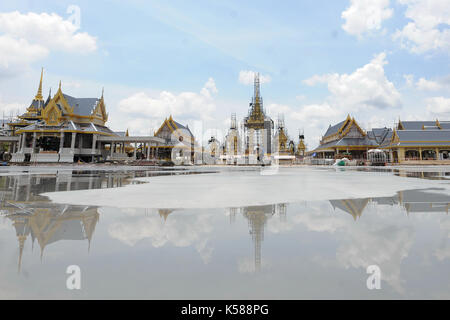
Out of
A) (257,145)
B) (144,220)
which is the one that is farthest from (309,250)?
(257,145)

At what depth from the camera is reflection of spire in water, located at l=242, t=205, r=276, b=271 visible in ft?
8.67

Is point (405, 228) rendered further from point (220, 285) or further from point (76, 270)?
point (76, 270)

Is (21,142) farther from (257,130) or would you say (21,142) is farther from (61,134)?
(257,130)

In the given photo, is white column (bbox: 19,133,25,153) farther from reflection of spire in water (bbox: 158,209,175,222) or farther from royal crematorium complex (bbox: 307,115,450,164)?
royal crematorium complex (bbox: 307,115,450,164)

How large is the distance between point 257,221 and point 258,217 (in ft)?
0.94

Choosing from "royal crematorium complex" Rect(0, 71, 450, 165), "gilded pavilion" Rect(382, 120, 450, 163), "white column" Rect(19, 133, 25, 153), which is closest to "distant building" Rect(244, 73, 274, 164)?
"royal crematorium complex" Rect(0, 71, 450, 165)

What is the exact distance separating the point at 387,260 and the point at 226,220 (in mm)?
2290

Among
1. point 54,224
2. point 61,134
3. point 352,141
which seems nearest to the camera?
point 54,224

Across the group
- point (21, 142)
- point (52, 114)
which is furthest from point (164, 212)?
point (21, 142)

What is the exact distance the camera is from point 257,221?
391cm

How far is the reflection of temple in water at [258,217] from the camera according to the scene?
109 inches

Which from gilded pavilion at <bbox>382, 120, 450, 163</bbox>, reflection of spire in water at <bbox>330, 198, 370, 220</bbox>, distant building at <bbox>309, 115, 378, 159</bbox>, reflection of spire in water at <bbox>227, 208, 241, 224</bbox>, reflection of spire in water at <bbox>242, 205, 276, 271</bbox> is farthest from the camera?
distant building at <bbox>309, 115, 378, 159</bbox>

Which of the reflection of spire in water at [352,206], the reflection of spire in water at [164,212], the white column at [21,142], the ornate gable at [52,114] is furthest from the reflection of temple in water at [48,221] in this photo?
the white column at [21,142]
